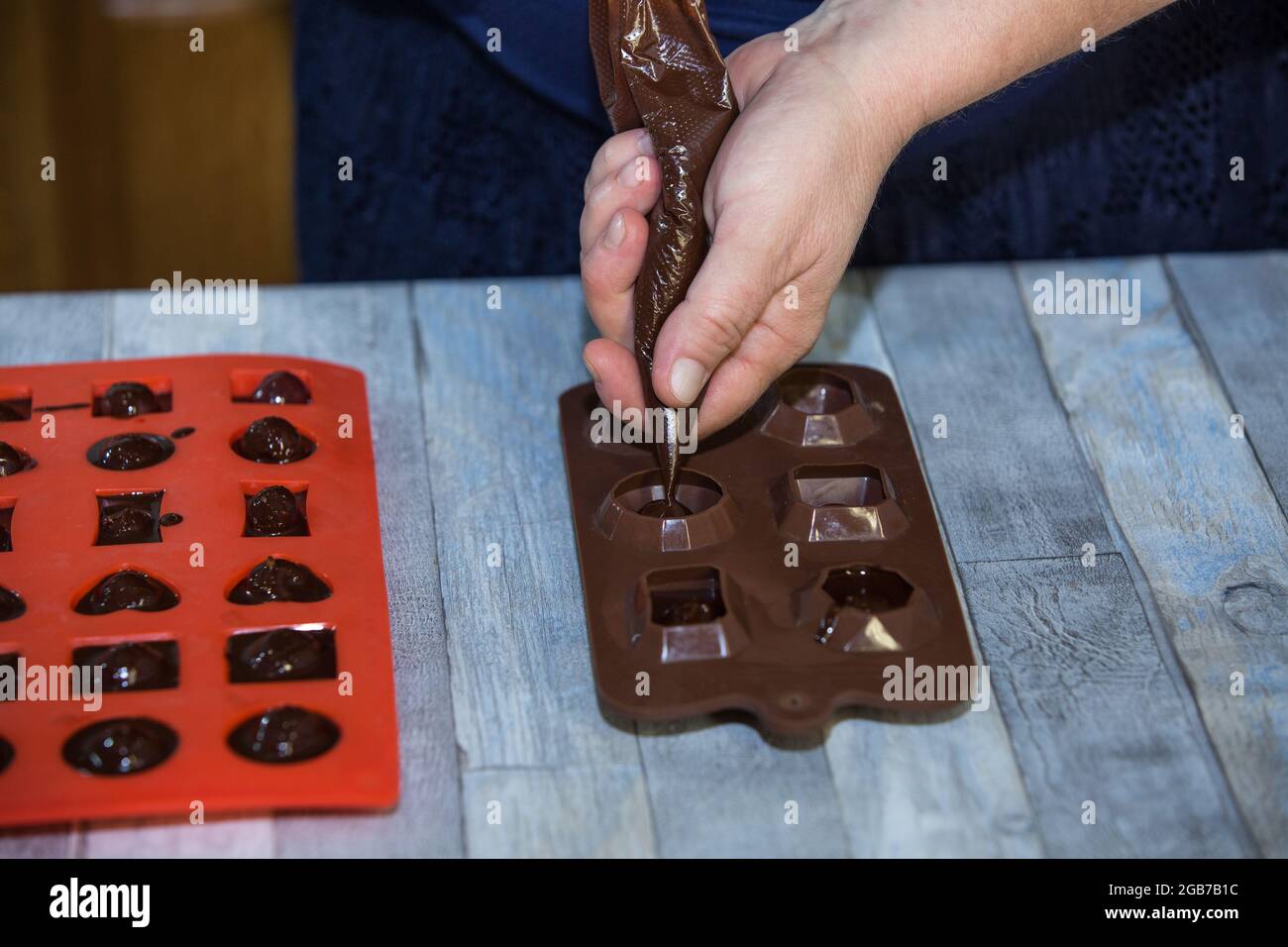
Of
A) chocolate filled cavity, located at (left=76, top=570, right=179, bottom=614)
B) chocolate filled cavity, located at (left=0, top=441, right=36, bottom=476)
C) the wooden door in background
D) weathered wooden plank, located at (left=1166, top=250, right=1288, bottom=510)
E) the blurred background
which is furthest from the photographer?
the wooden door in background

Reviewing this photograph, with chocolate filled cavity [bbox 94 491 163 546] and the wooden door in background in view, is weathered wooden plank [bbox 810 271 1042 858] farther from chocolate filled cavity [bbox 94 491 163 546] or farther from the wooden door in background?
the wooden door in background

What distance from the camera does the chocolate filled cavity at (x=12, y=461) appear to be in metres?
1.04

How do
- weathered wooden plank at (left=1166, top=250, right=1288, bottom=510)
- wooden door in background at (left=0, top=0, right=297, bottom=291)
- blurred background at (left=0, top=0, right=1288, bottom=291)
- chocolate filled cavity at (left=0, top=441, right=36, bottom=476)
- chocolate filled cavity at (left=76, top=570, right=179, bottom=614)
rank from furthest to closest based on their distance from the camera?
1. wooden door in background at (left=0, top=0, right=297, bottom=291)
2. blurred background at (left=0, top=0, right=1288, bottom=291)
3. weathered wooden plank at (left=1166, top=250, right=1288, bottom=510)
4. chocolate filled cavity at (left=0, top=441, right=36, bottom=476)
5. chocolate filled cavity at (left=76, top=570, right=179, bottom=614)

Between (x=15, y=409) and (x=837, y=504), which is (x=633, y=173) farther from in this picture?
(x=15, y=409)

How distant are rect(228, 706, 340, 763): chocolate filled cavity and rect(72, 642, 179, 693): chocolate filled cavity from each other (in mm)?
63

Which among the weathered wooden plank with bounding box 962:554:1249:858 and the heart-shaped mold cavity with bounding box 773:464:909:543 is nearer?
the weathered wooden plank with bounding box 962:554:1249:858

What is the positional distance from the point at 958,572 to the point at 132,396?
0.59m

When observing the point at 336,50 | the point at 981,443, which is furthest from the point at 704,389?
the point at 336,50

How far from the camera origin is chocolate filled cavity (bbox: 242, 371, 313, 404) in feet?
3.70

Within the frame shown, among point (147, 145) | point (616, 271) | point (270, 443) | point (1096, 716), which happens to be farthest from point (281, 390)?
point (147, 145)

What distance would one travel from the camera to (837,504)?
1.02 m

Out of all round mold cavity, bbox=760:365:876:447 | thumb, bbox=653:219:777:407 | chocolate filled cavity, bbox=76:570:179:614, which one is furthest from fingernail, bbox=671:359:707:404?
chocolate filled cavity, bbox=76:570:179:614

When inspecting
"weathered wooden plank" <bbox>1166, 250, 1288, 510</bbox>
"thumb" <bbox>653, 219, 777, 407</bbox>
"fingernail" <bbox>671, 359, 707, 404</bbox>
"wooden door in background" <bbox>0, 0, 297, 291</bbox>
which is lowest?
"wooden door in background" <bbox>0, 0, 297, 291</bbox>

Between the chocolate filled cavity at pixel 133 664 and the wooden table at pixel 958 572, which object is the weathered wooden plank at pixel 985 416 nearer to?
the wooden table at pixel 958 572
